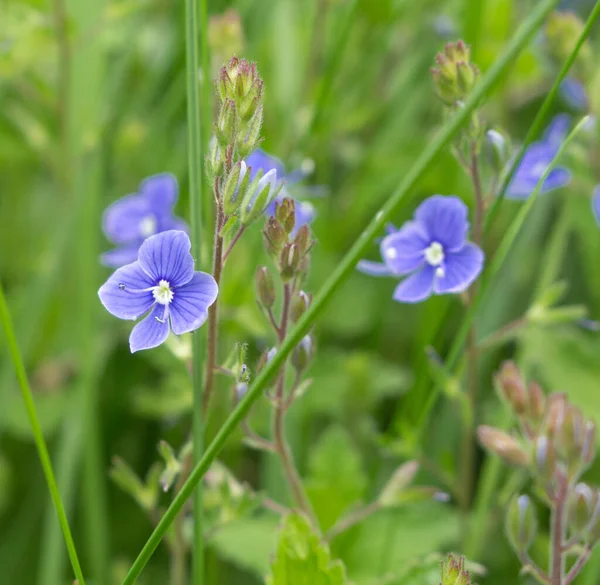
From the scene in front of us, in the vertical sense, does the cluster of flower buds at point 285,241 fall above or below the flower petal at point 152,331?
above

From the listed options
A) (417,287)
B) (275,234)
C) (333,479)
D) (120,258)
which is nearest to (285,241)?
(275,234)

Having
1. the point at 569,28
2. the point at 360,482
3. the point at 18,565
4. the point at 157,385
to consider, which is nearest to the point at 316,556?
the point at 360,482

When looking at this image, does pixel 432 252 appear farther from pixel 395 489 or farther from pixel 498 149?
pixel 395 489

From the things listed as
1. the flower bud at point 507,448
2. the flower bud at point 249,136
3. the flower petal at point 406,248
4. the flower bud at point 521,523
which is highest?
the flower bud at point 249,136

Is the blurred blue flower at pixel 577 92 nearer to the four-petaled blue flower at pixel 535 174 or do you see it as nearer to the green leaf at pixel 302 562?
the four-petaled blue flower at pixel 535 174

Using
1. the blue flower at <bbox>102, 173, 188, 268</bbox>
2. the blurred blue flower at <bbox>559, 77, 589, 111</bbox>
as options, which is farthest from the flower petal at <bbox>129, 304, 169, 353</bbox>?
the blurred blue flower at <bbox>559, 77, 589, 111</bbox>

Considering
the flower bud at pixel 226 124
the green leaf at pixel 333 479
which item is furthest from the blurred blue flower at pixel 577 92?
the flower bud at pixel 226 124
